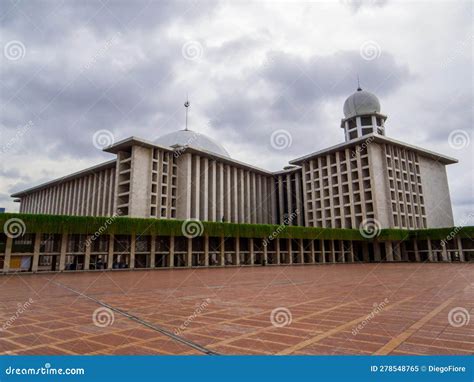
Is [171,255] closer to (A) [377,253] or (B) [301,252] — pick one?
(B) [301,252]

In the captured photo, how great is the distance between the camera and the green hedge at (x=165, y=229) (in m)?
22.8

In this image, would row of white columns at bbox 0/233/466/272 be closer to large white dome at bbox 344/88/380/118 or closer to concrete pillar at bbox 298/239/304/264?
concrete pillar at bbox 298/239/304/264

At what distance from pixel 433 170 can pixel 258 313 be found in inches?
2379

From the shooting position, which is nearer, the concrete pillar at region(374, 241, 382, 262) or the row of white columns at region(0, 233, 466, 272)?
the row of white columns at region(0, 233, 466, 272)

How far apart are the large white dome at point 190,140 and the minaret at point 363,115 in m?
A: 23.1

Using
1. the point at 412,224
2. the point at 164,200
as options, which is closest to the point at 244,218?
the point at 164,200

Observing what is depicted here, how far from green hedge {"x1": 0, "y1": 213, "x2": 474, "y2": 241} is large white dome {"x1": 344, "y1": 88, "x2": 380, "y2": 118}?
80.4 ft

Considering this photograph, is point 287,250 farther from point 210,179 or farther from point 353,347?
point 353,347

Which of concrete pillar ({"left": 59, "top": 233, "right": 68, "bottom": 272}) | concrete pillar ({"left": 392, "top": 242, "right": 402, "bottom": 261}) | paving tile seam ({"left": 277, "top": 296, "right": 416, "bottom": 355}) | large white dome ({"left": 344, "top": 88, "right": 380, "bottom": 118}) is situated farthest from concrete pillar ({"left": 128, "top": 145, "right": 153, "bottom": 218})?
paving tile seam ({"left": 277, "top": 296, "right": 416, "bottom": 355})

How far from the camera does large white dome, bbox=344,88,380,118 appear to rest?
192ft

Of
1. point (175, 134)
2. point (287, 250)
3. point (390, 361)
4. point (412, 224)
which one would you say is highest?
point (175, 134)

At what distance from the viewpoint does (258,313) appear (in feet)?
20.5

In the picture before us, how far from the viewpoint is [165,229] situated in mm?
27906

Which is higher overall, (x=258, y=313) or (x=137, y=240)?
(x=137, y=240)
